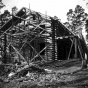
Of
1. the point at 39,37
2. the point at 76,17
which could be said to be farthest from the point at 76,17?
the point at 39,37

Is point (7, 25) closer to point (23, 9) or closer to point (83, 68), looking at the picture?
point (23, 9)

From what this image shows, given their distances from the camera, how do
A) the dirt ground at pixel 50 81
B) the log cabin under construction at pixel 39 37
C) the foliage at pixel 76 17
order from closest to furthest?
the dirt ground at pixel 50 81, the log cabin under construction at pixel 39 37, the foliage at pixel 76 17

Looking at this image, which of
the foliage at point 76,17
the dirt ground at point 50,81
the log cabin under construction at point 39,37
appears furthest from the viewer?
the foliage at point 76,17

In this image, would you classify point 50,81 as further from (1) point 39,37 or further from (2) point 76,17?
(2) point 76,17

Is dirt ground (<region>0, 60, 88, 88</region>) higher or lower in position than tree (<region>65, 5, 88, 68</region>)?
lower

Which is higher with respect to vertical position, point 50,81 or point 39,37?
point 39,37

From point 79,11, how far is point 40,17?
99.0 feet

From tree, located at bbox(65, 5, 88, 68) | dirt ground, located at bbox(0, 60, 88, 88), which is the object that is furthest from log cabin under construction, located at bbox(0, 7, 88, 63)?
tree, located at bbox(65, 5, 88, 68)

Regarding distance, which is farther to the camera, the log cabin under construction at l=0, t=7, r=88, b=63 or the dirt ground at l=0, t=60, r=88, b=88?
the log cabin under construction at l=0, t=7, r=88, b=63

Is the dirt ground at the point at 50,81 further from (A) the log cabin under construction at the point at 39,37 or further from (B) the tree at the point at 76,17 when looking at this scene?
(B) the tree at the point at 76,17

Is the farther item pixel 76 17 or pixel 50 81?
pixel 76 17

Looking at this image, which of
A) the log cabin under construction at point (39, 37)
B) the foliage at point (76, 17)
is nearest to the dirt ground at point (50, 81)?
the log cabin under construction at point (39, 37)

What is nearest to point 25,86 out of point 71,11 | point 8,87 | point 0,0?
point 8,87

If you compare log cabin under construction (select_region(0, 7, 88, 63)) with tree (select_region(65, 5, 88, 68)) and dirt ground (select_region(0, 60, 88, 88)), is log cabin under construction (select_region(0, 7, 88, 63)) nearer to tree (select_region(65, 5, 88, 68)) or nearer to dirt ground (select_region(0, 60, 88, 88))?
dirt ground (select_region(0, 60, 88, 88))
